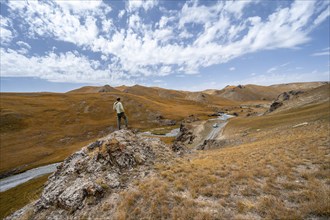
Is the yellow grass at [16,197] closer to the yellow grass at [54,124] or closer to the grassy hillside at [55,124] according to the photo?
→ the yellow grass at [54,124]

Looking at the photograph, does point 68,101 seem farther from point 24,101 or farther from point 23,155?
point 23,155

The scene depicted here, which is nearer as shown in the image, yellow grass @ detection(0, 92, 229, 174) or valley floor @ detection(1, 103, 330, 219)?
valley floor @ detection(1, 103, 330, 219)

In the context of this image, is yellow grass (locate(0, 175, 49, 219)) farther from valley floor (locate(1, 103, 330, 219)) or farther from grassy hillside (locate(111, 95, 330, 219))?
grassy hillside (locate(111, 95, 330, 219))

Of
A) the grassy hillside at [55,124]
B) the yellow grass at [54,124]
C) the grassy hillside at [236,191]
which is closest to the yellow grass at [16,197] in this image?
the yellow grass at [54,124]

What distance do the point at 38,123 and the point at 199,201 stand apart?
13262 centimetres

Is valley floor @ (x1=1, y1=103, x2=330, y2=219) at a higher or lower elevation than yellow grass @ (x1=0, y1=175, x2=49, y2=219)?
higher

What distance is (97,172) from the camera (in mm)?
16641

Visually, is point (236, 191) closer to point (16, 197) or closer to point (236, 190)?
point (236, 190)

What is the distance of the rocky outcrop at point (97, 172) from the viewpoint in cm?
1398

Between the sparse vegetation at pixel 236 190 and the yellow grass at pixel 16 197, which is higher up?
the sparse vegetation at pixel 236 190

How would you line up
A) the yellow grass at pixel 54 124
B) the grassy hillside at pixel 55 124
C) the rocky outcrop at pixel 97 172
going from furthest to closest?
the grassy hillside at pixel 55 124, the yellow grass at pixel 54 124, the rocky outcrop at pixel 97 172

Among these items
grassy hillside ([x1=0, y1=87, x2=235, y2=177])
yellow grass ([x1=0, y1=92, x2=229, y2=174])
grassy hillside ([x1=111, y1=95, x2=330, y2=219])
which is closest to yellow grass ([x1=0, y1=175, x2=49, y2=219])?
yellow grass ([x1=0, y1=92, x2=229, y2=174])

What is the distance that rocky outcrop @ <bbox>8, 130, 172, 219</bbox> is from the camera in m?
14.0

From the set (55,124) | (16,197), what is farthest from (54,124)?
(16,197)
